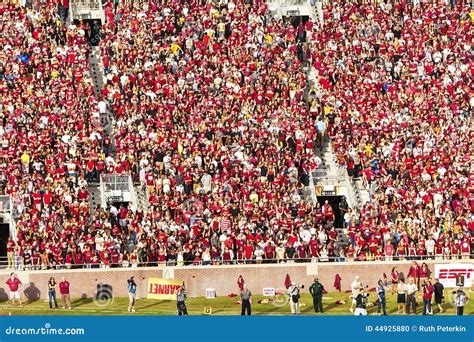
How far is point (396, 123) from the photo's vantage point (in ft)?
202

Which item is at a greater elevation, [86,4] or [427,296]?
[86,4]

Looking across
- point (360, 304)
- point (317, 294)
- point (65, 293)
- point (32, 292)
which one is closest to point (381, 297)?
Result: point (360, 304)

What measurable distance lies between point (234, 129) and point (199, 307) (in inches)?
381

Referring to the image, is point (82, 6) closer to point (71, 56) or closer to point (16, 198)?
point (71, 56)

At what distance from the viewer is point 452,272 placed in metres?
53.6

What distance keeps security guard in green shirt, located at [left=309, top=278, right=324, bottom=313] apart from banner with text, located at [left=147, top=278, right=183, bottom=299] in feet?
15.4

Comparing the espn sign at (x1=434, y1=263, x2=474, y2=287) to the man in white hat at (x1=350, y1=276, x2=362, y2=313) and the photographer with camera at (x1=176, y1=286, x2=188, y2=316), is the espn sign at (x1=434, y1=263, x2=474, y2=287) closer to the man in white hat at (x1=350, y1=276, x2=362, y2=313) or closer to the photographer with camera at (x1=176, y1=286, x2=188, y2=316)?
the man in white hat at (x1=350, y1=276, x2=362, y2=313)

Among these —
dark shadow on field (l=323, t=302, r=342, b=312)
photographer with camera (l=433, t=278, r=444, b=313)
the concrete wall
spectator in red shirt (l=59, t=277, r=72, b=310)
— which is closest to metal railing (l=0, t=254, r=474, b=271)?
the concrete wall

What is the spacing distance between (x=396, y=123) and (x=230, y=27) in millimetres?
8480

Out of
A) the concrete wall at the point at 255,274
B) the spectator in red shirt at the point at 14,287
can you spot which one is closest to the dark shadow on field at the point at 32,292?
the spectator in red shirt at the point at 14,287

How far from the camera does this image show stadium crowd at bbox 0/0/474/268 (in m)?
55.1

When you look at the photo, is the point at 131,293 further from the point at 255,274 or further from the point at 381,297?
the point at 381,297
